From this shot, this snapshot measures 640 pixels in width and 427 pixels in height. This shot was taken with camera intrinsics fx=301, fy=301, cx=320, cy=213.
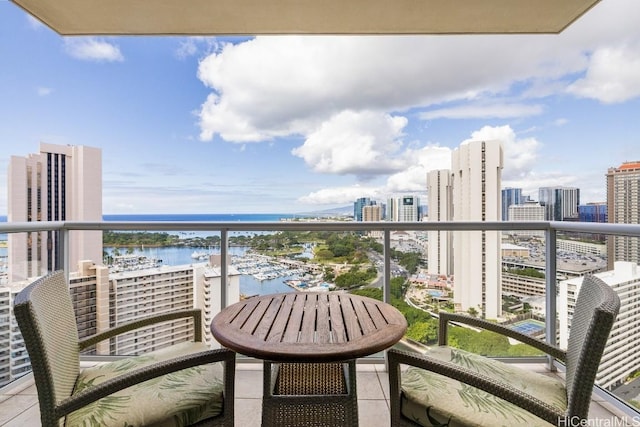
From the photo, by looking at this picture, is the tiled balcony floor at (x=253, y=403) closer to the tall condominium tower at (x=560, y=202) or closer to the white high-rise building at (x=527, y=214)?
the white high-rise building at (x=527, y=214)

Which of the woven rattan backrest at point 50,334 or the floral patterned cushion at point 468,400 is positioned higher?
the woven rattan backrest at point 50,334

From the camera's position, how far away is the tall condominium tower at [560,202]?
3.06 m

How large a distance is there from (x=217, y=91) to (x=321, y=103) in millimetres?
4136

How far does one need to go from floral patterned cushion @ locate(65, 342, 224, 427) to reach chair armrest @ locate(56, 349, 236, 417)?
12cm

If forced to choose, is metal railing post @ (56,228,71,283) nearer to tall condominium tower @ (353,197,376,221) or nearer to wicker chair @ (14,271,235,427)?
wicker chair @ (14,271,235,427)

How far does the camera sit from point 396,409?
1435 millimetres

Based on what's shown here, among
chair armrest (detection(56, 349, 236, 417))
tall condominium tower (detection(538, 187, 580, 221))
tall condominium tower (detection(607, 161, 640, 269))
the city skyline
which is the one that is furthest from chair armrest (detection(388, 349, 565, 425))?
tall condominium tower (detection(538, 187, 580, 221))

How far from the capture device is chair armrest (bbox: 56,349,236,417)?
48.2 inches

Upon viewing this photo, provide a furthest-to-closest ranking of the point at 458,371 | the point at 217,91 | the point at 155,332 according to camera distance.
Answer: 1. the point at 217,91
2. the point at 155,332
3. the point at 458,371

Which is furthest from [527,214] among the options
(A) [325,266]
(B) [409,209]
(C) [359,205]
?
(A) [325,266]

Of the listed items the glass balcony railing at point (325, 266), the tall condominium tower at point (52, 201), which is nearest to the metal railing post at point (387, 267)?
the glass balcony railing at point (325, 266)

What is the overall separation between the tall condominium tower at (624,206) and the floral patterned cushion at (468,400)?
1475 millimetres

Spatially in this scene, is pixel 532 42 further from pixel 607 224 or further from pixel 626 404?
pixel 626 404

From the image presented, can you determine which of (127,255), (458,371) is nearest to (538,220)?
(458,371)
